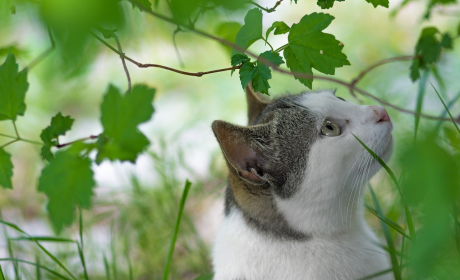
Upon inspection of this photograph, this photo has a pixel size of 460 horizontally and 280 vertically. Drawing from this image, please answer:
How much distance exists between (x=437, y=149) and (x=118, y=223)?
243cm

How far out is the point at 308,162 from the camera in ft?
5.38

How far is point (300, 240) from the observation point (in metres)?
1.65

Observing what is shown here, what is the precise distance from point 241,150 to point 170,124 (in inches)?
89.0

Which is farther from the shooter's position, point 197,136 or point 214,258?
point 197,136

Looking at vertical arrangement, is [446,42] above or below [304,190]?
above

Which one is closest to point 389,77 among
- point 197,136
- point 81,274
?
point 197,136

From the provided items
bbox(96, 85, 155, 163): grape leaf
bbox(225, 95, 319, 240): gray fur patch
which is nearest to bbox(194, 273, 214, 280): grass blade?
bbox(225, 95, 319, 240): gray fur patch

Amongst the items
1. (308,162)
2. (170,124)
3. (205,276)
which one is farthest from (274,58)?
(170,124)

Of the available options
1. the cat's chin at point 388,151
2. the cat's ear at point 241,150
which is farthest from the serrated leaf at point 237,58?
the cat's chin at point 388,151

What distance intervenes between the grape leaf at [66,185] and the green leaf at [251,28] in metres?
0.54

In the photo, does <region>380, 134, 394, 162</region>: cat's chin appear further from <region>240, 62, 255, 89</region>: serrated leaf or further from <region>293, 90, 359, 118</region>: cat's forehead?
<region>240, 62, 255, 89</region>: serrated leaf

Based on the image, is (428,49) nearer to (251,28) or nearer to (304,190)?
(304,190)

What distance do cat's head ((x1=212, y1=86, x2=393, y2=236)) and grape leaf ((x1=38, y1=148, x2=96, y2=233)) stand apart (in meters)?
0.54

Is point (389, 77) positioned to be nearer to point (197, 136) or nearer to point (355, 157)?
point (197, 136)
